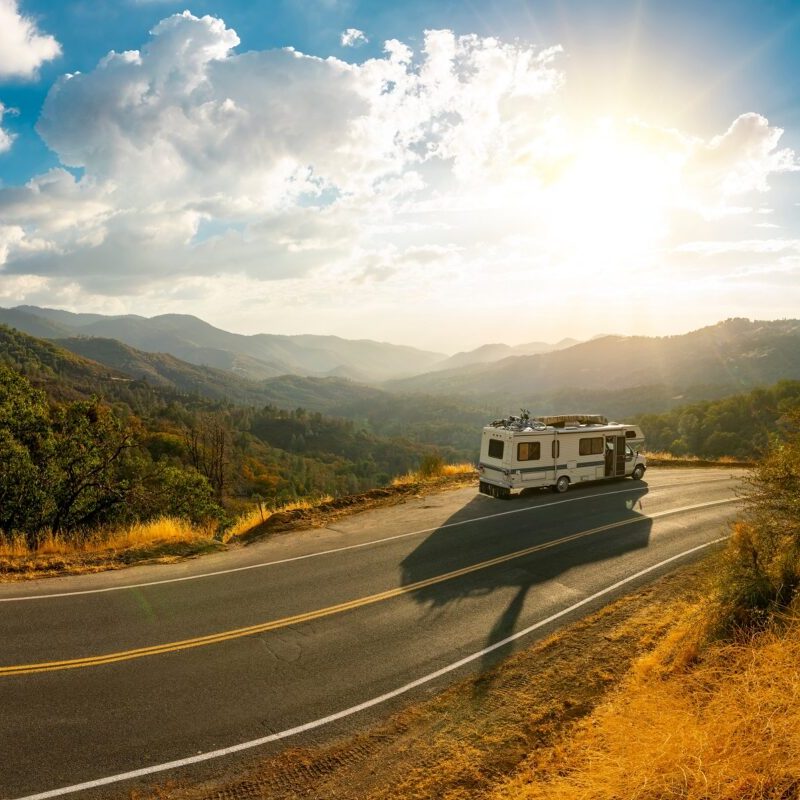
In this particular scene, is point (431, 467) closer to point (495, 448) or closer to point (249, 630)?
point (495, 448)

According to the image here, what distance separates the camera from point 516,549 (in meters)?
15.2

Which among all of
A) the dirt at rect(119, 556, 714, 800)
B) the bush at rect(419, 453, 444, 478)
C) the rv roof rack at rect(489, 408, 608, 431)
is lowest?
the dirt at rect(119, 556, 714, 800)

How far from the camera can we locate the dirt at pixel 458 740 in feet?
19.7

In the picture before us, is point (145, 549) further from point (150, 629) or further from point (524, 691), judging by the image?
point (524, 691)

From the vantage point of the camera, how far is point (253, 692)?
7707mm

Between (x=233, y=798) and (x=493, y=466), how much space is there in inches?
684

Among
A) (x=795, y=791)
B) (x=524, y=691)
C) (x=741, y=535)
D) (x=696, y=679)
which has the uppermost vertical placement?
(x=741, y=535)

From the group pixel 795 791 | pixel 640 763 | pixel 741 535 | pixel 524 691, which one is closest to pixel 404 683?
pixel 524 691

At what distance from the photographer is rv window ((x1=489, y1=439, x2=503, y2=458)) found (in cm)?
2180

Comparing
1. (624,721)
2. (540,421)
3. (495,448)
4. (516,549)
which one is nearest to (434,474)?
(495,448)

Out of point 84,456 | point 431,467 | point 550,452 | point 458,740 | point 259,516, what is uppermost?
point 550,452

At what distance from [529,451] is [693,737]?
641 inches

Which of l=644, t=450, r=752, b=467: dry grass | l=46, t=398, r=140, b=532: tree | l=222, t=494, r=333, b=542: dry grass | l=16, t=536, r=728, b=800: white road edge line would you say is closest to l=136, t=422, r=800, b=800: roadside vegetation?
l=16, t=536, r=728, b=800: white road edge line

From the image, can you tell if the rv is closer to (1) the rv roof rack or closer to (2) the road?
(1) the rv roof rack
